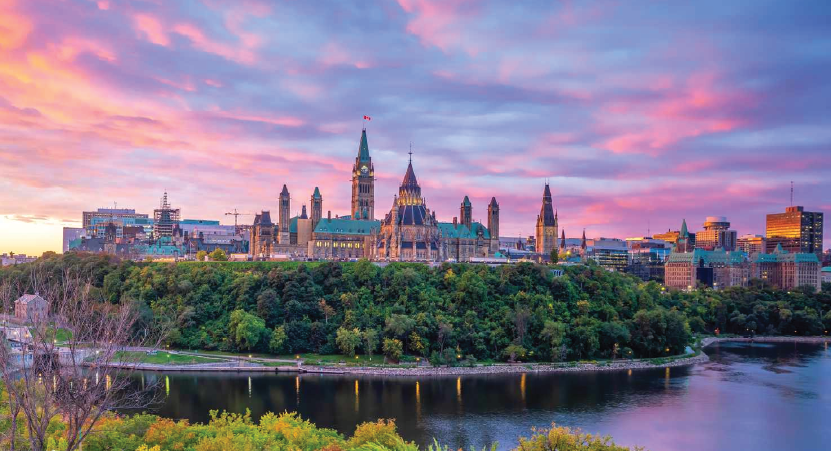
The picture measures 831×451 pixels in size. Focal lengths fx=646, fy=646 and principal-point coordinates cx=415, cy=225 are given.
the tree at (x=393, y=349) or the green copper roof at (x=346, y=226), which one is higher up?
the green copper roof at (x=346, y=226)

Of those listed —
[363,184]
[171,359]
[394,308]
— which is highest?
[363,184]

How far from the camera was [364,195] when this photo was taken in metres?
160

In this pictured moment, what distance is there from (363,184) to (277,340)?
84.3 meters

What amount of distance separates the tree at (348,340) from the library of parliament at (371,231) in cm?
4538

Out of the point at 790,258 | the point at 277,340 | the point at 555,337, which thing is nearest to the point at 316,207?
the point at 277,340

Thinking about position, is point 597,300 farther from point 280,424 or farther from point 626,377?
point 280,424

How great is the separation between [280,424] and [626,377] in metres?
50.8

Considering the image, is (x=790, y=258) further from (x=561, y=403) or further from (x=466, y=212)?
(x=561, y=403)

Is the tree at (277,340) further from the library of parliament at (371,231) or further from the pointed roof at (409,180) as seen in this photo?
the pointed roof at (409,180)

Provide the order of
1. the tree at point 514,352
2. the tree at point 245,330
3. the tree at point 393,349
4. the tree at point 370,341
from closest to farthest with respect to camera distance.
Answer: the tree at point 393,349
the tree at point 370,341
the tree at point 245,330
the tree at point 514,352

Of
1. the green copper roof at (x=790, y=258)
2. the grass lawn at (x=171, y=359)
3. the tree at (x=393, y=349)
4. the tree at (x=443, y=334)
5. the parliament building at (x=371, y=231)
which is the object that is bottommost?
the grass lawn at (x=171, y=359)

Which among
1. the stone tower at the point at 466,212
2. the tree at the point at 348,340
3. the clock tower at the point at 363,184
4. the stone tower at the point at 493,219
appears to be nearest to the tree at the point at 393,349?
the tree at the point at 348,340

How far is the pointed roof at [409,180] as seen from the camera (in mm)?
144250

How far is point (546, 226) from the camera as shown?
557 feet
